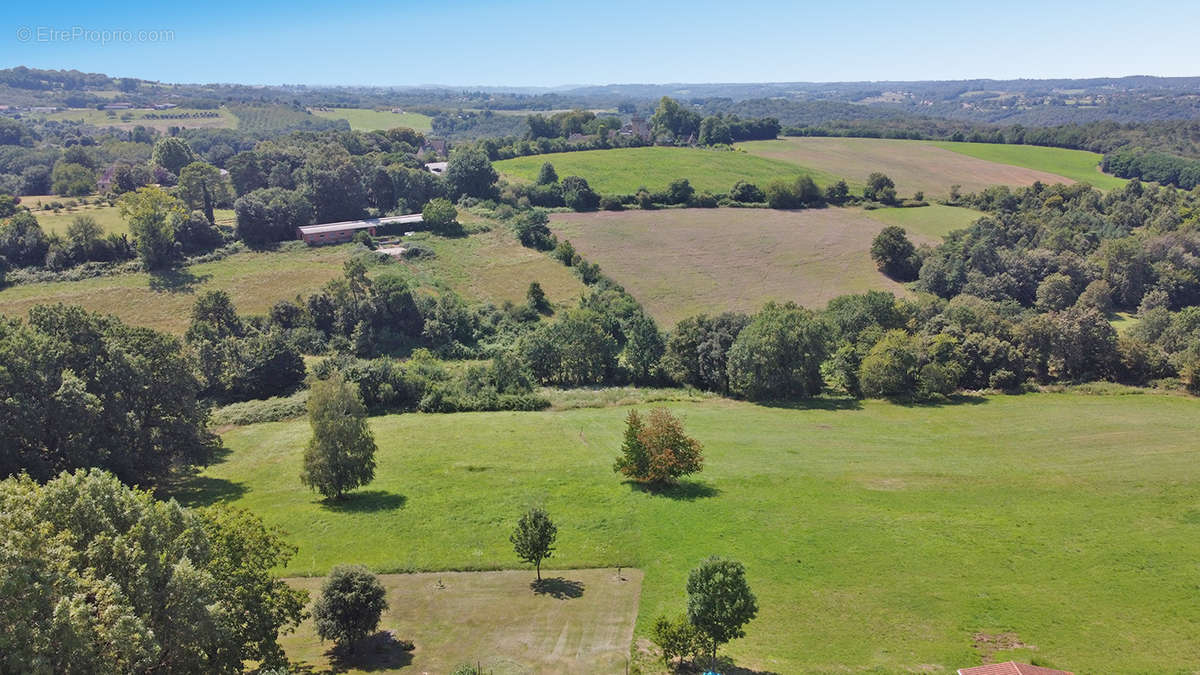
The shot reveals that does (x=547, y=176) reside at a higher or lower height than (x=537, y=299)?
higher

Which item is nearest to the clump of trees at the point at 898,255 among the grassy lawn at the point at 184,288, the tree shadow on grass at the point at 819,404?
the tree shadow on grass at the point at 819,404

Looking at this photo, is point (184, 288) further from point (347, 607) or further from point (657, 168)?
point (657, 168)

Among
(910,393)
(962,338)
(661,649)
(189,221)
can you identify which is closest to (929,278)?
(962,338)

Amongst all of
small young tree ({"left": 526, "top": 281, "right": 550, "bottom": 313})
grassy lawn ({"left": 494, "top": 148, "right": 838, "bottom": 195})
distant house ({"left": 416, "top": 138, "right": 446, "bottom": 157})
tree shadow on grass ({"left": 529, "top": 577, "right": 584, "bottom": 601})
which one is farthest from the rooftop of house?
tree shadow on grass ({"left": 529, "top": 577, "right": 584, "bottom": 601})

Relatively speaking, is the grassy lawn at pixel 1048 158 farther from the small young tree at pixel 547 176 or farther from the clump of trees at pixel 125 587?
the clump of trees at pixel 125 587

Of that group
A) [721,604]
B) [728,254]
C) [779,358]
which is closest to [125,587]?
[721,604]

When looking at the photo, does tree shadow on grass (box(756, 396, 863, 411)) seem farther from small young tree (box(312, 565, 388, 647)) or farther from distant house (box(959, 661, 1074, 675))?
small young tree (box(312, 565, 388, 647))
